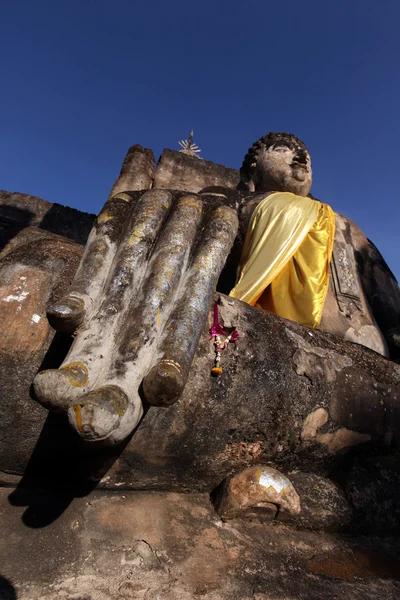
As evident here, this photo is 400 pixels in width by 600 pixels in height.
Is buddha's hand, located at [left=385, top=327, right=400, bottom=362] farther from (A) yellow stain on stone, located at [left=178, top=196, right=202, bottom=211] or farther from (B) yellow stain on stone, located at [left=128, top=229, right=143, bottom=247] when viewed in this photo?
(B) yellow stain on stone, located at [left=128, top=229, right=143, bottom=247]

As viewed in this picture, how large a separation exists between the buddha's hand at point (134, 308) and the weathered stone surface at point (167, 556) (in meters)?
0.39

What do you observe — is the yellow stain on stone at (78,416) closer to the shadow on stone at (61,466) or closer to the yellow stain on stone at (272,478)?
the shadow on stone at (61,466)

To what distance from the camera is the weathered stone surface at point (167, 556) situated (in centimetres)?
113

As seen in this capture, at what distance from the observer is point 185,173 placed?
7.89 meters

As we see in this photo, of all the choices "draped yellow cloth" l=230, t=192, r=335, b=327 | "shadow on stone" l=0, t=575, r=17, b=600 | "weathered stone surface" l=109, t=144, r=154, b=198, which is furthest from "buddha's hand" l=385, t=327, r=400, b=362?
"weathered stone surface" l=109, t=144, r=154, b=198

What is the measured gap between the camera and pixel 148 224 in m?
1.76

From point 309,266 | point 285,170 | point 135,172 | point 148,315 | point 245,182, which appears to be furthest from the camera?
point 135,172

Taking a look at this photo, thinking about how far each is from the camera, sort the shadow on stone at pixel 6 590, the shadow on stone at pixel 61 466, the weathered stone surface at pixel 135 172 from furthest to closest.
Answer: the weathered stone surface at pixel 135 172
the shadow on stone at pixel 61 466
the shadow on stone at pixel 6 590

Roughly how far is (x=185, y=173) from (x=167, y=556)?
24.3 feet

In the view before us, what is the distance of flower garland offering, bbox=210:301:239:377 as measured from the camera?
1662 mm

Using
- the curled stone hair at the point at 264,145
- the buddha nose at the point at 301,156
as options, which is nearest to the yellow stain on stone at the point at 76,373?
the buddha nose at the point at 301,156

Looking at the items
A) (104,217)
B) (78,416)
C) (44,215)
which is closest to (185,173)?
(44,215)

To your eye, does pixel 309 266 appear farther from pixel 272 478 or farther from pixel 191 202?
pixel 272 478

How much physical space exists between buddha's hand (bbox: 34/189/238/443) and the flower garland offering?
173 millimetres
